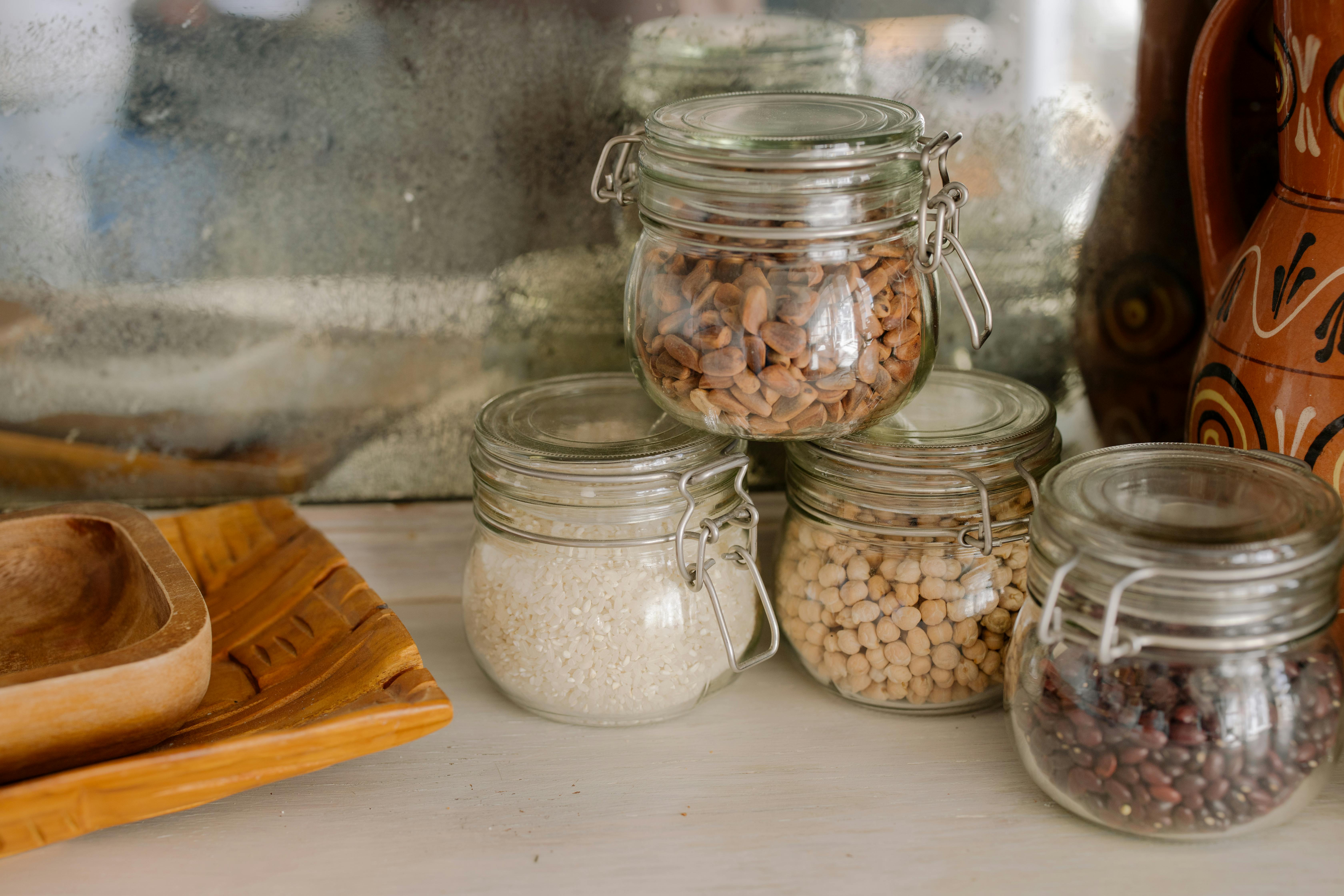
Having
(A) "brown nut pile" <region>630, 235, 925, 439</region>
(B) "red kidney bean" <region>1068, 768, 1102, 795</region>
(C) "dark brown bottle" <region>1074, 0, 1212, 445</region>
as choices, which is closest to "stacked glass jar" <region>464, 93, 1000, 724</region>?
(A) "brown nut pile" <region>630, 235, 925, 439</region>

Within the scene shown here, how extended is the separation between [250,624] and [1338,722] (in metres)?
0.59

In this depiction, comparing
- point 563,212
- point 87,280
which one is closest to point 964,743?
point 563,212

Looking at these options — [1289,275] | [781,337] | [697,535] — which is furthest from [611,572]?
[1289,275]

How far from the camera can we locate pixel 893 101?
591 mm

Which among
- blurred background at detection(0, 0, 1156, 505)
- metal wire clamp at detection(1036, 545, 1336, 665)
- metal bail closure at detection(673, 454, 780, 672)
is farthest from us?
blurred background at detection(0, 0, 1156, 505)

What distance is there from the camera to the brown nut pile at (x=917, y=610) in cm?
58

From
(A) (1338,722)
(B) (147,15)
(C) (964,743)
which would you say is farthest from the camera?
(B) (147,15)

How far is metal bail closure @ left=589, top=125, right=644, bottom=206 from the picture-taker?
58 centimetres

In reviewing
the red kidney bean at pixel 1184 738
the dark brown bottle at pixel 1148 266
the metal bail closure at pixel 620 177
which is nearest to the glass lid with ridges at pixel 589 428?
the metal bail closure at pixel 620 177

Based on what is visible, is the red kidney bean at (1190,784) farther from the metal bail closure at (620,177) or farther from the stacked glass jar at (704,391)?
the metal bail closure at (620,177)

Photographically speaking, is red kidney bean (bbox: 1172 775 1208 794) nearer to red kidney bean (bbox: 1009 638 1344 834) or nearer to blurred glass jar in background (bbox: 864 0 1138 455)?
red kidney bean (bbox: 1009 638 1344 834)

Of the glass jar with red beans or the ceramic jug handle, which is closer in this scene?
the glass jar with red beans

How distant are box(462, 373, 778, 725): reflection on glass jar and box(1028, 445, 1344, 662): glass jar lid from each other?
16 cm

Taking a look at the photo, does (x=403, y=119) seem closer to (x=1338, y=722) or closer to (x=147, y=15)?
(x=147, y=15)
